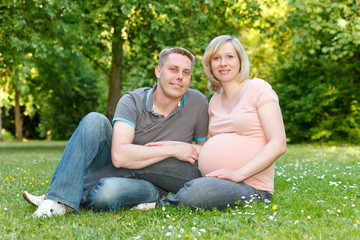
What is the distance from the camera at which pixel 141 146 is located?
360cm

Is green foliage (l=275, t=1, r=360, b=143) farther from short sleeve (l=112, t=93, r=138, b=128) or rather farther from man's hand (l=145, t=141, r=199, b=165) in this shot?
short sleeve (l=112, t=93, r=138, b=128)

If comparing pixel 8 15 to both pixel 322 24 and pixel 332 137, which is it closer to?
pixel 322 24

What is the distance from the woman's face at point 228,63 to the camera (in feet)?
12.0

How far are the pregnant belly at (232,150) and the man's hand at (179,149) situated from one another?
0.83ft

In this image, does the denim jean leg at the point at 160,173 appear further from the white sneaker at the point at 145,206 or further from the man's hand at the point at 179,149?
the white sneaker at the point at 145,206

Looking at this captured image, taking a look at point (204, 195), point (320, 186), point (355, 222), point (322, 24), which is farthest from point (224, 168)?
point (322, 24)

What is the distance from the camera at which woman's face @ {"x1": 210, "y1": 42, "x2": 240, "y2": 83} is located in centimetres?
365

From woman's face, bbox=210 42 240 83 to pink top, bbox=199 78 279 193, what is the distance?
0.17 meters

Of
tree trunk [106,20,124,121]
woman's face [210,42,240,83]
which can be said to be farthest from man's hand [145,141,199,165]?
tree trunk [106,20,124,121]

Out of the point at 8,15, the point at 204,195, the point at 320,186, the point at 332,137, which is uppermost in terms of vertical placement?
the point at 8,15

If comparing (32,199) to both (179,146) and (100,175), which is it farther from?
(179,146)

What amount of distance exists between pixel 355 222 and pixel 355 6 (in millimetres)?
9610

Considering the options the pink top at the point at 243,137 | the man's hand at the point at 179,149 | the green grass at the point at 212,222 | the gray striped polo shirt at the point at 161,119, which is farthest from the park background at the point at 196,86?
the gray striped polo shirt at the point at 161,119

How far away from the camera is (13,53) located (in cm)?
1159
